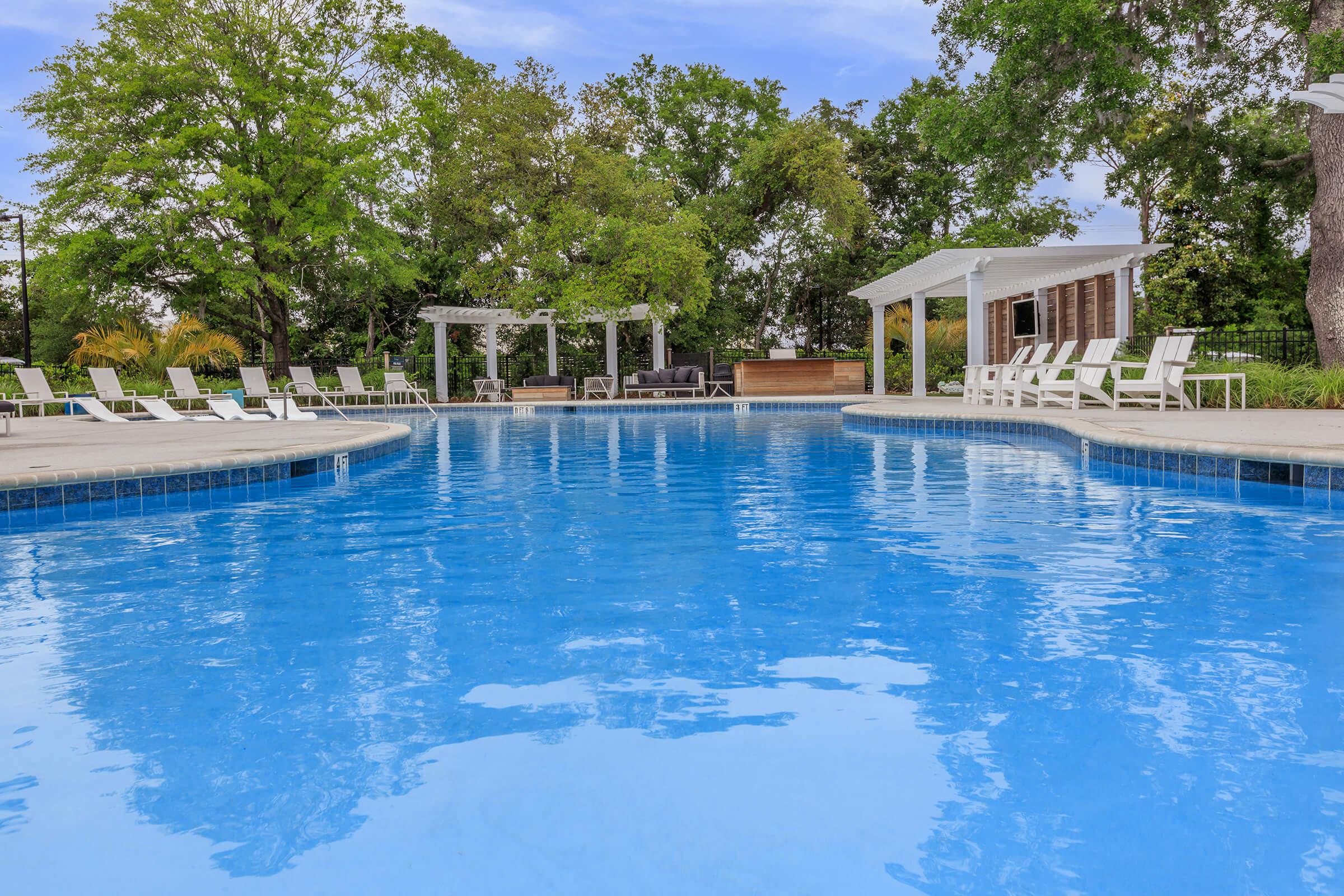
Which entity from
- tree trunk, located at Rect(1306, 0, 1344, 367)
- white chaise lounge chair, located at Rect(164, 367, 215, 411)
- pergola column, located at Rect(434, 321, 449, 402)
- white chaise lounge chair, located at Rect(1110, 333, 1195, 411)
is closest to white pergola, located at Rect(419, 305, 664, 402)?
pergola column, located at Rect(434, 321, 449, 402)

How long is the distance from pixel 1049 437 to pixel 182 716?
30.7 feet

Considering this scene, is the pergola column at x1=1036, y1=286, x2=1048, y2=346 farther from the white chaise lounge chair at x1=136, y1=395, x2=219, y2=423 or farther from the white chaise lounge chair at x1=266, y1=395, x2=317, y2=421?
the white chaise lounge chair at x1=136, y1=395, x2=219, y2=423

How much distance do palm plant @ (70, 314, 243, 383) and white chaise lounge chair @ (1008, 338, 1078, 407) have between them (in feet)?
54.0

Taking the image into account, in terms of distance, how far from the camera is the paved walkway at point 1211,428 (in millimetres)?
6504

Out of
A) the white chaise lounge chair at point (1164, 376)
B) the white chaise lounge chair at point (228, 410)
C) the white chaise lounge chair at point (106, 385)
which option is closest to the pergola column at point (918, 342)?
the white chaise lounge chair at point (1164, 376)

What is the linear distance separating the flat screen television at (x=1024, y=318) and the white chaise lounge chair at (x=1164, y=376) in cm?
617

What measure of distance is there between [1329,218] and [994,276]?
548cm

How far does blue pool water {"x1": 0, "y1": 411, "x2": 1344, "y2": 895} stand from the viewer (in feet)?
6.37

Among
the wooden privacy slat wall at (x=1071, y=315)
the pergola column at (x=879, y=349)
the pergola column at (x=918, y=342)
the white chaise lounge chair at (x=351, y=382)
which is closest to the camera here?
the wooden privacy slat wall at (x=1071, y=315)

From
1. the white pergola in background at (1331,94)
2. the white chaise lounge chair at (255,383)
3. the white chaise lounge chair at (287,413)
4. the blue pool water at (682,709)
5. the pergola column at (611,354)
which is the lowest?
the blue pool water at (682,709)

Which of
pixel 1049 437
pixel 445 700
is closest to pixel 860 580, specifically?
pixel 445 700

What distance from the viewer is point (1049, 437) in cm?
1023

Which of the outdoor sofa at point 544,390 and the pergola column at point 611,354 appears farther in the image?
the pergola column at point 611,354

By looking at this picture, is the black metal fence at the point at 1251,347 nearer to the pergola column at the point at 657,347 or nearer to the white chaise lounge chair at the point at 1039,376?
the white chaise lounge chair at the point at 1039,376
